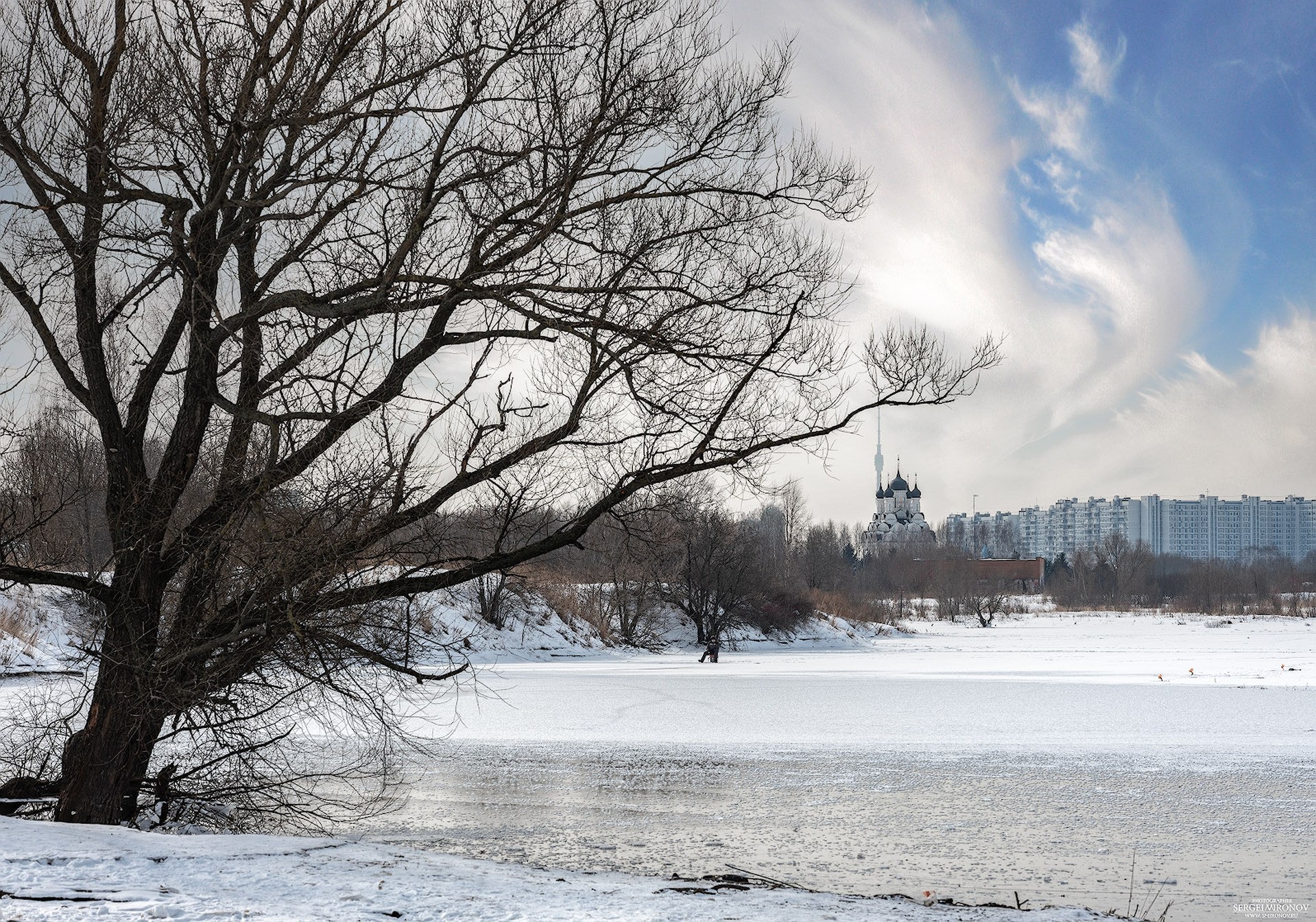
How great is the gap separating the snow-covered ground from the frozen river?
1255 mm

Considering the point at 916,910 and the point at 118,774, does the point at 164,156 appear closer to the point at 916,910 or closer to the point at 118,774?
the point at 118,774

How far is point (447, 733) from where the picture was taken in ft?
44.7

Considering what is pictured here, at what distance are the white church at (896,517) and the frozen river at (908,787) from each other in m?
140

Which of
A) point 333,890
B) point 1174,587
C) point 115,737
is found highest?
point 1174,587

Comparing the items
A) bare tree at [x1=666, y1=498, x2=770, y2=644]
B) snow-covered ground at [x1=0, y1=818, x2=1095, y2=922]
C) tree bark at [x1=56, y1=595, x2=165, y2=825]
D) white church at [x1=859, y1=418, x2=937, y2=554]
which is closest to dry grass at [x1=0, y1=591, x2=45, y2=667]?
tree bark at [x1=56, y1=595, x2=165, y2=825]

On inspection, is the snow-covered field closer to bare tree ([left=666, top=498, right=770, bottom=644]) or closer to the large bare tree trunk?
the large bare tree trunk

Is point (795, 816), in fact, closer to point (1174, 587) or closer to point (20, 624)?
point (20, 624)

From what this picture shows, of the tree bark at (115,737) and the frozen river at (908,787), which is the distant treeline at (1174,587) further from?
the tree bark at (115,737)

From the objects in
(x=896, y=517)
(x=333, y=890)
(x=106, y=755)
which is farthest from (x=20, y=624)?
(x=896, y=517)

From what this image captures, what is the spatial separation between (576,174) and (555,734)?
7987 millimetres

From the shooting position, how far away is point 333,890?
5316mm

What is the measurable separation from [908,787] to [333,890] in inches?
248

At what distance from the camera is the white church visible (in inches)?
6403

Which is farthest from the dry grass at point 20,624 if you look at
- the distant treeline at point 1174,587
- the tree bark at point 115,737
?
the distant treeline at point 1174,587
